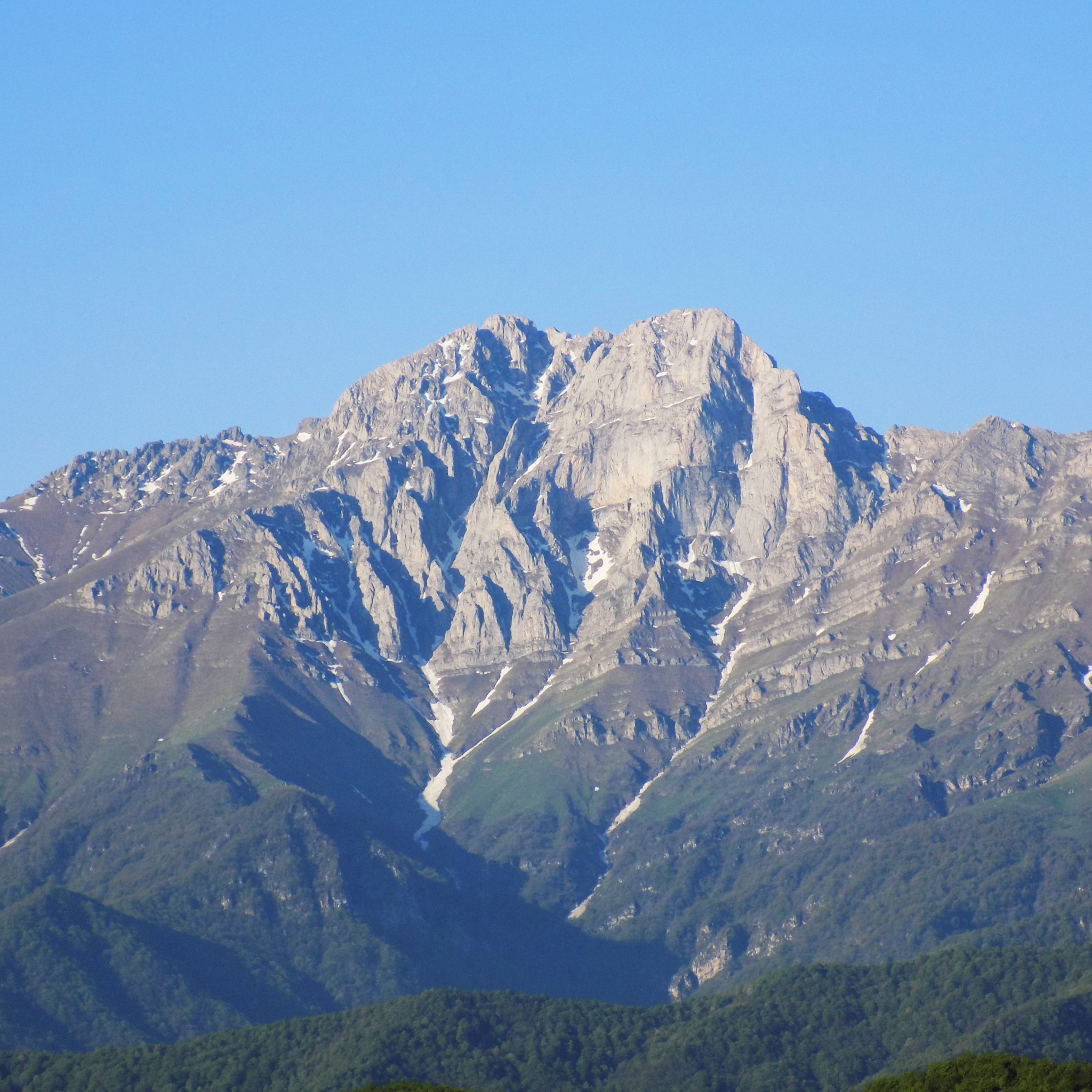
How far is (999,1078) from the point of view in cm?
18562

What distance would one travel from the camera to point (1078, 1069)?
599ft

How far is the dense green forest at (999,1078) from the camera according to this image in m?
178

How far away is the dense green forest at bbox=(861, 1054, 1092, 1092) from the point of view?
178500mm

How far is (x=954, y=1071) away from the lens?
192m

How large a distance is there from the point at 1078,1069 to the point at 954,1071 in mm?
13992
